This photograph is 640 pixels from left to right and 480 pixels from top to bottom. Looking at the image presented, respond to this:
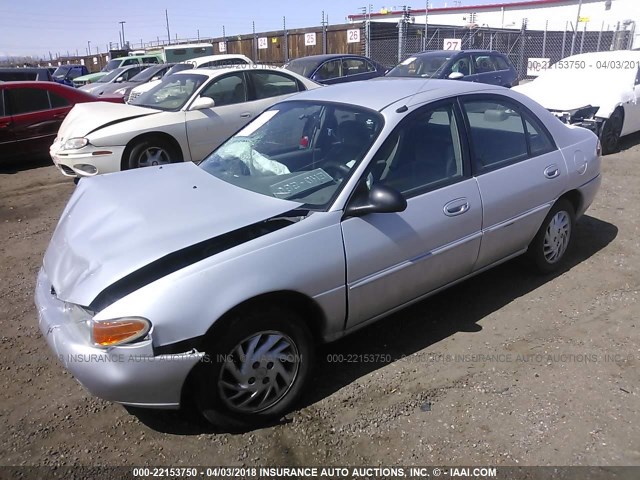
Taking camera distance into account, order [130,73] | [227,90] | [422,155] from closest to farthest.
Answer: [422,155] → [227,90] → [130,73]

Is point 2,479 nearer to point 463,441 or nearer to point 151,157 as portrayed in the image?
point 463,441

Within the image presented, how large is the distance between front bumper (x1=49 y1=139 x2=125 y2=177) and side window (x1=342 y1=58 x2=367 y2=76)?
7.06 m

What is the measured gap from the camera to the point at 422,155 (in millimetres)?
3367

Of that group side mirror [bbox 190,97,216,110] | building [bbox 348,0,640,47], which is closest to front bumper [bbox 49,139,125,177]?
side mirror [bbox 190,97,216,110]

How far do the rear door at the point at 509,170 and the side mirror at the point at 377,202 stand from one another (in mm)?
975

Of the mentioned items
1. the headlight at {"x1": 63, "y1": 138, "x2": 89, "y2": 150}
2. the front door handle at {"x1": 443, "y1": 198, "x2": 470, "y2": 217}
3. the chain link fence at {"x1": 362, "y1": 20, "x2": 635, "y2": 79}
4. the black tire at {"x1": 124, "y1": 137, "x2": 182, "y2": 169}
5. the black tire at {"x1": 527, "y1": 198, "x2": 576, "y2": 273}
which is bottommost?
the black tire at {"x1": 527, "y1": 198, "x2": 576, "y2": 273}

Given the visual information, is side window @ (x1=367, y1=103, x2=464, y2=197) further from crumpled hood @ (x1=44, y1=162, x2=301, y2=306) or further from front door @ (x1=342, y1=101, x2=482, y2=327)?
crumpled hood @ (x1=44, y1=162, x2=301, y2=306)

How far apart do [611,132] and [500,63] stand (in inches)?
186

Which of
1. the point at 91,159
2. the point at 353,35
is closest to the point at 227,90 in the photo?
the point at 91,159

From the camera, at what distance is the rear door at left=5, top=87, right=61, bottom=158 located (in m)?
8.98

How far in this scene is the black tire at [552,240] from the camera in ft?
13.9

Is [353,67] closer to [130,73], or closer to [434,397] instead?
[130,73]

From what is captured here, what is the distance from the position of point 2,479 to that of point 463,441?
2295 mm

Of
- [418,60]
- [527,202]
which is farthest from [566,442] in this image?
[418,60]
